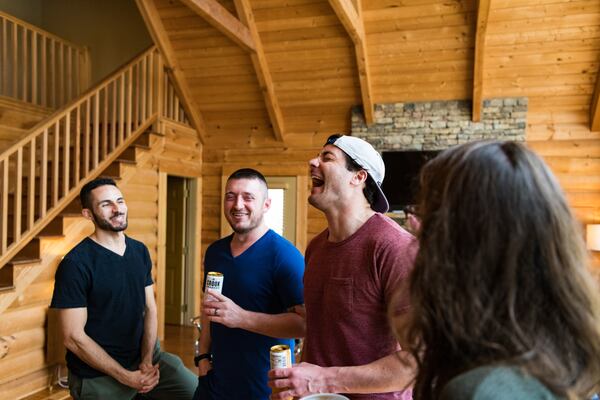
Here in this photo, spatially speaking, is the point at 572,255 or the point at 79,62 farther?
the point at 79,62

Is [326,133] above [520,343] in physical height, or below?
above

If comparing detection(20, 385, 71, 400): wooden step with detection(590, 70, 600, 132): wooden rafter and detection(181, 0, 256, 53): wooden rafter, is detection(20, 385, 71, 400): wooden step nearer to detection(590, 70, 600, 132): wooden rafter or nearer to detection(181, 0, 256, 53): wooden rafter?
detection(181, 0, 256, 53): wooden rafter

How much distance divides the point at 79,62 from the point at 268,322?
20.9ft

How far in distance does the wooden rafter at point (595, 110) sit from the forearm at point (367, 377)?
5122 millimetres

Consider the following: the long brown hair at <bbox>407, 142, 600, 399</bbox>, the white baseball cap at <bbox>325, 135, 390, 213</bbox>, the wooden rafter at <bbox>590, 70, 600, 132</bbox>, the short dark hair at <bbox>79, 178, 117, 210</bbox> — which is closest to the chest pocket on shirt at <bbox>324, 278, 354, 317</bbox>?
the white baseball cap at <bbox>325, 135, 390, 213</bbox>

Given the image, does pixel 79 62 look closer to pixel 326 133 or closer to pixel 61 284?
pixel 326 133

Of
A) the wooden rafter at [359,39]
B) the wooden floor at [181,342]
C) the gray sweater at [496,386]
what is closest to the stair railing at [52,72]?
the wooden floor at [181,342]

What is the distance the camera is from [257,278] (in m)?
2.05

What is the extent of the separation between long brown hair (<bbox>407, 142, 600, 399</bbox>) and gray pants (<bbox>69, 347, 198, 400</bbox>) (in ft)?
7.37

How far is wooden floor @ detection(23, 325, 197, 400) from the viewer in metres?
4.13

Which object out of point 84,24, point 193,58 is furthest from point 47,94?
point 193,58

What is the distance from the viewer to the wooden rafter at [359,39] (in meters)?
4.66

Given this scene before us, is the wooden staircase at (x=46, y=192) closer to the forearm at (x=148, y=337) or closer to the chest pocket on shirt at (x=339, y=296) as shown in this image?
the forearm at (x=148, y=337)

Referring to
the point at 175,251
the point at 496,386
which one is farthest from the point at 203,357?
the point at 175,251
